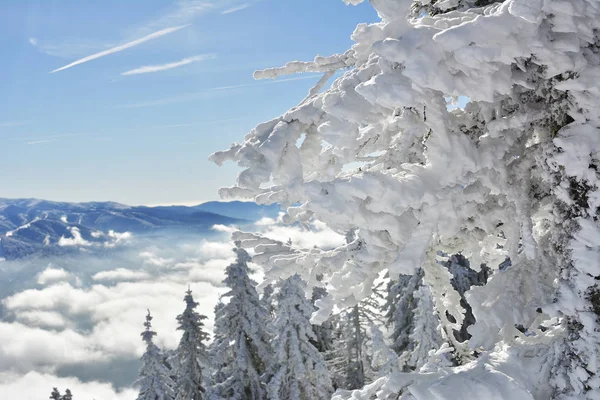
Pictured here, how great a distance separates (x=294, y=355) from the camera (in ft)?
71.3

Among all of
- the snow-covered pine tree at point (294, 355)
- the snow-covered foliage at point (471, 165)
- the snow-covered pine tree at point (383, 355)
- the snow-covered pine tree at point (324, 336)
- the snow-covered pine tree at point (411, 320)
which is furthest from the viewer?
the snow-covered pine tree at point (324, 336)

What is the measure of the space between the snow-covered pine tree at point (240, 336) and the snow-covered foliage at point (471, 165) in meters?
20.1

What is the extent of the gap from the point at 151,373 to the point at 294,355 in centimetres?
663

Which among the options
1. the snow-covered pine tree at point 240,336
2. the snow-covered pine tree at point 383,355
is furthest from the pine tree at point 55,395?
the snow-covered pine tree at point 383,355

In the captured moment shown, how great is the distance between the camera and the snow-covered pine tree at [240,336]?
911 inches

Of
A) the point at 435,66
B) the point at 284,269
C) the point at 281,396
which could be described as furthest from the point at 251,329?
the point at 435,66

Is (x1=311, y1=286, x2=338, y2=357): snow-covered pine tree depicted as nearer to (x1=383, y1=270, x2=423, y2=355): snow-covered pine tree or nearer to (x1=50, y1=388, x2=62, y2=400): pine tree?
(x1=383, y1=270, x2=423, y2=355): snow-covered pine tree

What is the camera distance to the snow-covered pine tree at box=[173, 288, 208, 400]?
22.4 metres

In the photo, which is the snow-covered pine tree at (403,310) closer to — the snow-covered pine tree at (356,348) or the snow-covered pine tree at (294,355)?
the snow-covered pine tree at (356,348)

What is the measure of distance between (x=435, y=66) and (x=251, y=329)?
22973 mm

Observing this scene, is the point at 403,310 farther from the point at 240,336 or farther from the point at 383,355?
the point at 240,336

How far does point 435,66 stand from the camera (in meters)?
2.27

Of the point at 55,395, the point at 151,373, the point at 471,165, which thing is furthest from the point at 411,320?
the point at 471,165

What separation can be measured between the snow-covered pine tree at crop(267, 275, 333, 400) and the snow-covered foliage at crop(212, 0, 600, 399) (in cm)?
1813
